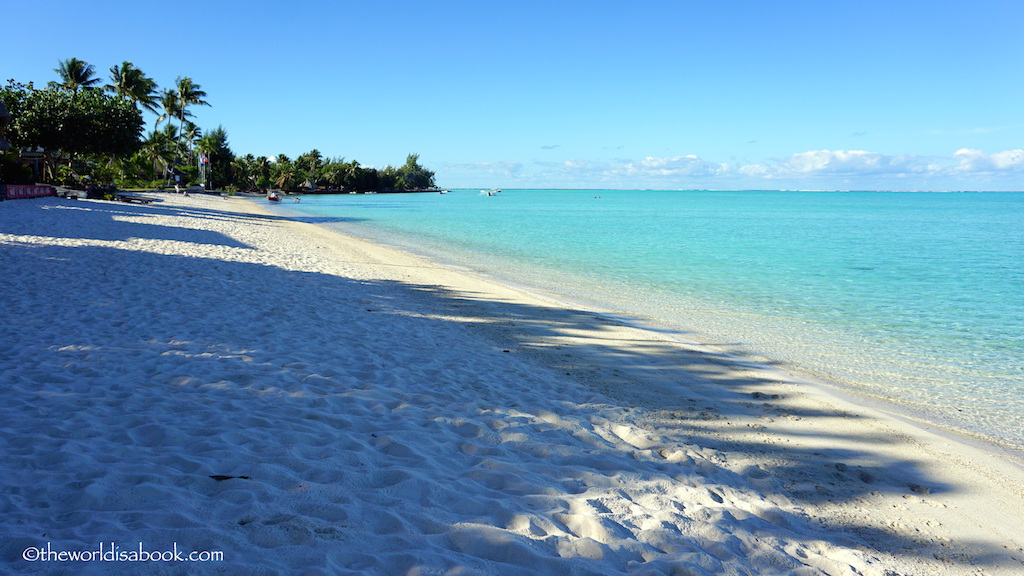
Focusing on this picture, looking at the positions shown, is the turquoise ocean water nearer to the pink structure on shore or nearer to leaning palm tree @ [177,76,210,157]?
the pink structure on shore

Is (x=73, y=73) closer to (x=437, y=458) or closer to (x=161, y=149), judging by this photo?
(x=161, y=149)

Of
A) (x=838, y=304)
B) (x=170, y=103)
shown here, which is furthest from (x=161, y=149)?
(x=838, y=304)

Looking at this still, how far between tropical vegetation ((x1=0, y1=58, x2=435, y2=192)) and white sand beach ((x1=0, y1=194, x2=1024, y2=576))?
34.7 m

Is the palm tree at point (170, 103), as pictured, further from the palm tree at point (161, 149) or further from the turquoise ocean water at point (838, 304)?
the turquoise ocean water at point (838, 304)

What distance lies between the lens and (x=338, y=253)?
18.0 metres

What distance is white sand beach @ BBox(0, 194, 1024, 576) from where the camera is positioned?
106 inches

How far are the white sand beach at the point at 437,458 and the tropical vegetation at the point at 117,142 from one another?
34.7 metres

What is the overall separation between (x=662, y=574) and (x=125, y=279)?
9.94 metres

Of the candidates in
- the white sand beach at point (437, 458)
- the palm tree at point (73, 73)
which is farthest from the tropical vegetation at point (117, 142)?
the white sand beach at point (437, 458)

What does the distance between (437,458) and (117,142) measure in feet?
149

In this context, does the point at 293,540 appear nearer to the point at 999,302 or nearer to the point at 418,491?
the point at 418,491

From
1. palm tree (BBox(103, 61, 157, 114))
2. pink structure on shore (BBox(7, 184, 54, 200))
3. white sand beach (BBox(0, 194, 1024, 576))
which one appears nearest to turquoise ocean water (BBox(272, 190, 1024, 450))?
white sand beach (BBox(0, 194, 1024, 576))

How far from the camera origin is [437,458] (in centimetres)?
379

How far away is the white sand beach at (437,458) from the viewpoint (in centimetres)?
268
